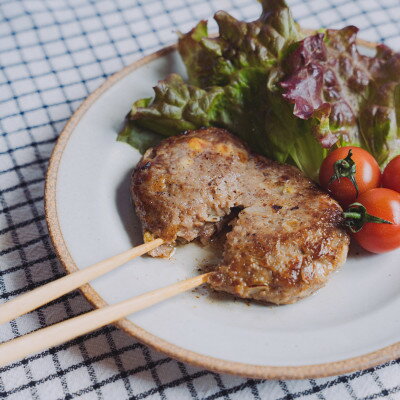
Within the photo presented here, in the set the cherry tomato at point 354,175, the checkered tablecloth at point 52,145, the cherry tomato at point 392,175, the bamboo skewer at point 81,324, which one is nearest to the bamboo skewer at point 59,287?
the bamboo skewer at point 81,324

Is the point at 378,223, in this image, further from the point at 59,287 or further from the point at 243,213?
the point at 59,287

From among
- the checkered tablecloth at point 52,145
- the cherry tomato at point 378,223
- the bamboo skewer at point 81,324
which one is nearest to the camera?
the bamboo skewer at point 81,324

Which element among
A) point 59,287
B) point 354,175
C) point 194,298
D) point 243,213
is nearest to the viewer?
point 59,287

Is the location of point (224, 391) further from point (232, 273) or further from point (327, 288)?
point (327, 288)

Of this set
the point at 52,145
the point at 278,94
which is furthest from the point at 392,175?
the point at 52,145

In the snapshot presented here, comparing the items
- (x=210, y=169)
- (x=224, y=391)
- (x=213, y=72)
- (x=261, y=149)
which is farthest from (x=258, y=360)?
(x=213, y=72)

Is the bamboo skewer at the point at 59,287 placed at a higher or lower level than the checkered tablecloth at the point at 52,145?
higher

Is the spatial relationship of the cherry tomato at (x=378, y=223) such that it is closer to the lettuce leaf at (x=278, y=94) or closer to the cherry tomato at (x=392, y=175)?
the cherry tomato at (x=392, y=175)
